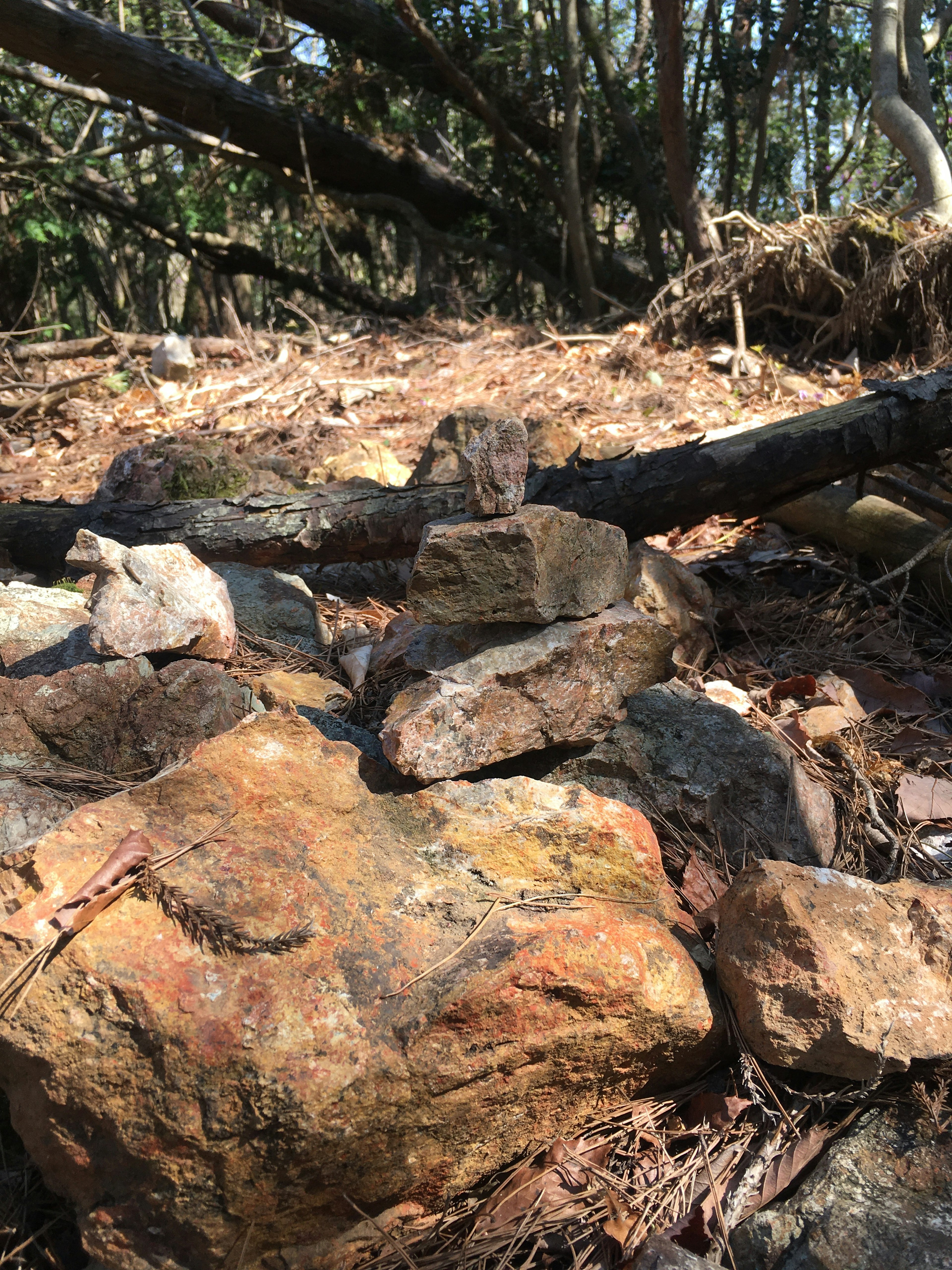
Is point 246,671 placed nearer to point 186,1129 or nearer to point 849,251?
point 186,1129

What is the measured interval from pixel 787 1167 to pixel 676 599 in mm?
2000

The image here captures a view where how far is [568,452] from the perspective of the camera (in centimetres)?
441

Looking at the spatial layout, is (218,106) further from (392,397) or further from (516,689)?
(516,689)

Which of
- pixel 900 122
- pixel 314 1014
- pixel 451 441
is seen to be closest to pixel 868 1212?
pixel 314 1014

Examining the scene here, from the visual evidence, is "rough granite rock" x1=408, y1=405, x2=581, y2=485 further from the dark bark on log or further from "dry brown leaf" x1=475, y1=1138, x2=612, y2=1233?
the dark bark on log

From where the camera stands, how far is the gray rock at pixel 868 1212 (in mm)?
1443

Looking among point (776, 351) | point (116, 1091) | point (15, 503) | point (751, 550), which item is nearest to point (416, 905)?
point (116, 1091)

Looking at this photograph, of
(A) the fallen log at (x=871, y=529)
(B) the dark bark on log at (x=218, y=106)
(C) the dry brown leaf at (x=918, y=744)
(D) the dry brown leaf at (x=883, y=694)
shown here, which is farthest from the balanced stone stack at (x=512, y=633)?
(B) the dark bark on log at (x=218, y=106)

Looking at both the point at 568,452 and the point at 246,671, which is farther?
the point at 568,452

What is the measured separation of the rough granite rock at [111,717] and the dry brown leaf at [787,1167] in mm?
1717

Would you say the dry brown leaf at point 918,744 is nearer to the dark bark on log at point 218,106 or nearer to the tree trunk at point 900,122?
the tree trunk at point 900,122

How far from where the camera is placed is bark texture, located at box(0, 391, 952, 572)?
3.60m

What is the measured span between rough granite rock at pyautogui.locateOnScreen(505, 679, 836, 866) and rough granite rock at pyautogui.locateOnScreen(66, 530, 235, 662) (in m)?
1.19

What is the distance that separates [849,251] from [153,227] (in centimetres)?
718
